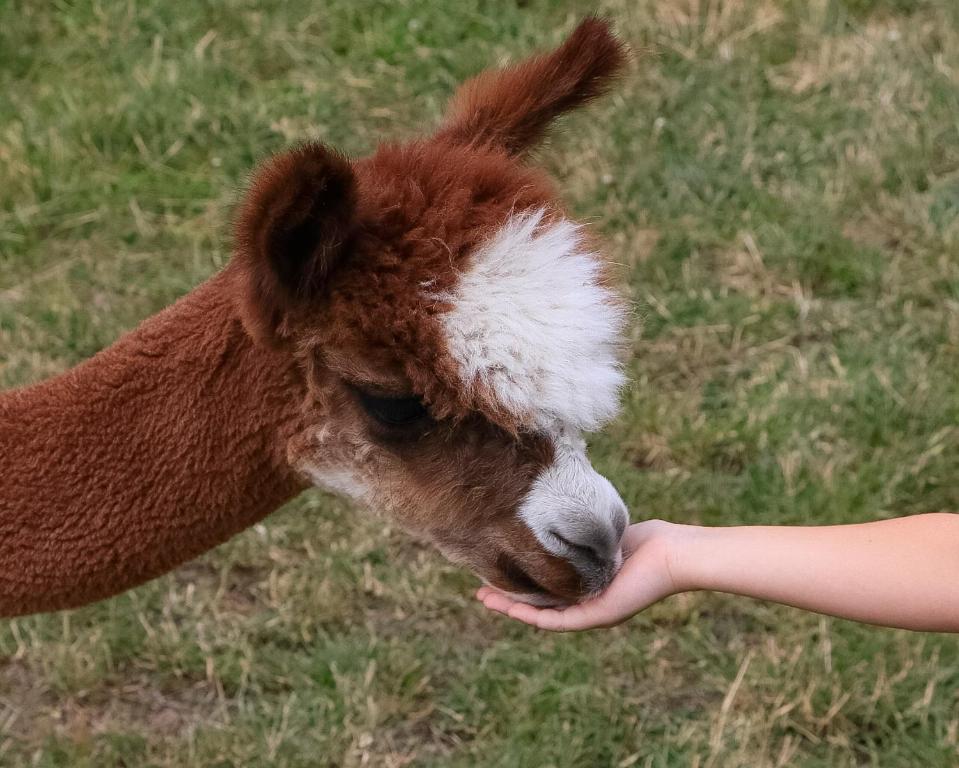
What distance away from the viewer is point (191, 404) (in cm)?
177

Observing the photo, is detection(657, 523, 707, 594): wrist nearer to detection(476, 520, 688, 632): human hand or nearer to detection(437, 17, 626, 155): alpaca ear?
detection(476, 520, 688, 632): human hand

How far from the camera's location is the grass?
2.73 meters

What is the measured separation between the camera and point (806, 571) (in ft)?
5.93

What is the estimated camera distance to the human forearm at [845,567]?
1.72 metres

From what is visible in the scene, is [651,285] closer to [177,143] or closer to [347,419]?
[177,143]

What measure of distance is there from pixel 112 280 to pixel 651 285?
185cm

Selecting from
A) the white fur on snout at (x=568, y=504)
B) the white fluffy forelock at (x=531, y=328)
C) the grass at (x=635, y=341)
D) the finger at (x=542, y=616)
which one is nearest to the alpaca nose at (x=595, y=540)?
the white fur on snout at (x=568, y=504)

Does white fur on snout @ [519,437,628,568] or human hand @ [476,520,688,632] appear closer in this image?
white fur on snout @ [519,437,628,568]

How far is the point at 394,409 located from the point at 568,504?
0.30 metres

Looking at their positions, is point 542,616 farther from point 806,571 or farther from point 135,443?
point 135,443

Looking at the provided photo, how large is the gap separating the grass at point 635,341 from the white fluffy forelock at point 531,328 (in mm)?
329

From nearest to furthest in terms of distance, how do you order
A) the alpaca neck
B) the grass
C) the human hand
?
the alpaca neck < the human hand < the grass

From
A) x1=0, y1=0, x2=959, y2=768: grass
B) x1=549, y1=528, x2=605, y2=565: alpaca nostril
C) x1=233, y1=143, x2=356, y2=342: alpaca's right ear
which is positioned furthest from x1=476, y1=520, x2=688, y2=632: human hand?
x1=233, y1=143, x2=356, y2=342: alpaca's right ear

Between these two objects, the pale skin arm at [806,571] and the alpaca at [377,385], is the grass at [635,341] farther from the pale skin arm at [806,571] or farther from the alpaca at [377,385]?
the pale skin arm at [806,571]
